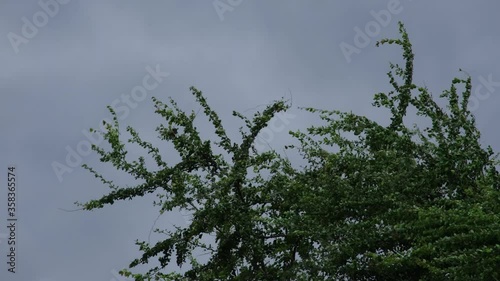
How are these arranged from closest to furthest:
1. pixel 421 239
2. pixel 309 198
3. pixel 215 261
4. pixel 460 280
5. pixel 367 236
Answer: pixel 460 280, pixel 421 239, pixel 367 236, pixel 309 198, pixel 215 261

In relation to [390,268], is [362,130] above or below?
above

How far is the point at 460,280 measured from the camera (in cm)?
1074

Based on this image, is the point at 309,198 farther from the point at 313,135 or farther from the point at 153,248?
the point at 153,248

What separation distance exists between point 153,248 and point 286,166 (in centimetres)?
311

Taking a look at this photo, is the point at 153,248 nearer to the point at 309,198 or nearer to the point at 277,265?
the point at 277,265

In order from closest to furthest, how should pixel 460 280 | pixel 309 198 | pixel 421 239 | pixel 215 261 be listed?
pixel 460 280, pixel 421 239, pixel 309 198, pixel 215 261

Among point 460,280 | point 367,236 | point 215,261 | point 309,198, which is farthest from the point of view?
point 215,261

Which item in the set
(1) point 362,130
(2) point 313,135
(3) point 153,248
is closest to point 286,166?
(2) point 313,135

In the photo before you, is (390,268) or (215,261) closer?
(390,268)

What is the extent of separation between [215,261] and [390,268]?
11.8 feet

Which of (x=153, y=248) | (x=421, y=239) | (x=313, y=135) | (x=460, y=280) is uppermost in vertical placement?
(x=313, y=135)

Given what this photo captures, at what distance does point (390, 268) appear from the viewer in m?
13.1

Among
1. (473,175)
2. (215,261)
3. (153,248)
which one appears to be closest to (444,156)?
(473,175)

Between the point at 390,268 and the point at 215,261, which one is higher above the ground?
the point at 215,261
